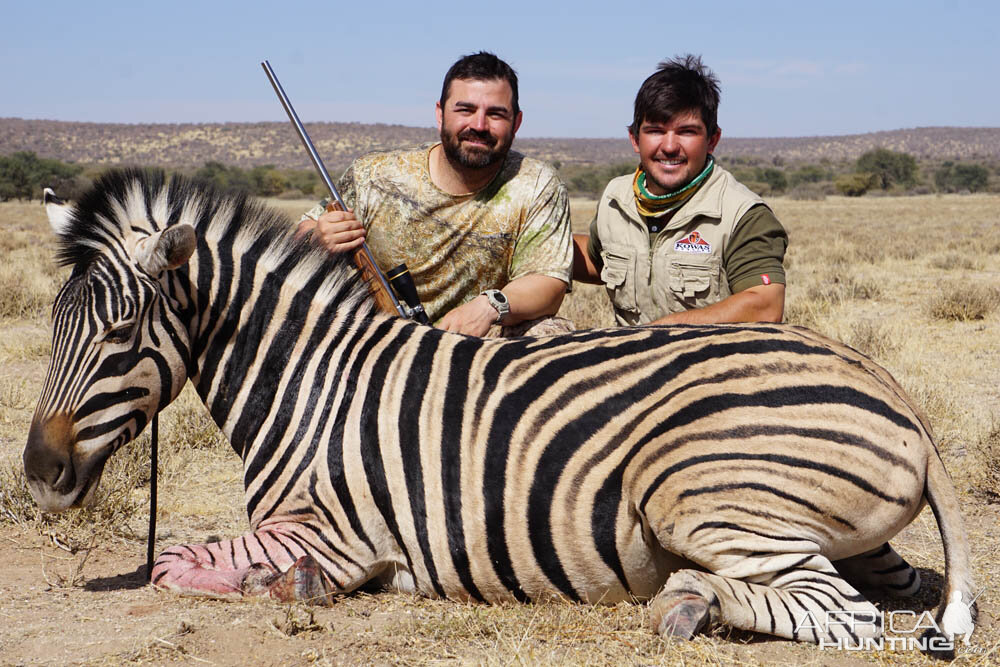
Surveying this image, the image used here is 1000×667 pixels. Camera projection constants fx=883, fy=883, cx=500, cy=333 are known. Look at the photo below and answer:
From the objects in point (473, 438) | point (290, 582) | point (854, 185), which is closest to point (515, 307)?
point (473, 438)

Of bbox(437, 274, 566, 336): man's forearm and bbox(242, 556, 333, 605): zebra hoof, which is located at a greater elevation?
bbox(437, 274, 566, 336): man's forearm

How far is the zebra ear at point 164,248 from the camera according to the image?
350 cm

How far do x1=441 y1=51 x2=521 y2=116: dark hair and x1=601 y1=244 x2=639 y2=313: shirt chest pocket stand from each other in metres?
1.14

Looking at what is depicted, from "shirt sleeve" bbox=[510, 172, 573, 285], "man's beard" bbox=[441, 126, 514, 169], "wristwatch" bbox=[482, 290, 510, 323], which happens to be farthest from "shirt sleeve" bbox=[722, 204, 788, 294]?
"man's beard" bbox=[441, 126, 514, 169]

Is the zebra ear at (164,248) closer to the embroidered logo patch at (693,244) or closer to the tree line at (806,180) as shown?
the embroidered logo patch at (693,244)

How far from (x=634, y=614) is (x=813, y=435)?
3.32ft

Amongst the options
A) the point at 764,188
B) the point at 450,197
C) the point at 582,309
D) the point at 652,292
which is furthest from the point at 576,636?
the point at 764,188

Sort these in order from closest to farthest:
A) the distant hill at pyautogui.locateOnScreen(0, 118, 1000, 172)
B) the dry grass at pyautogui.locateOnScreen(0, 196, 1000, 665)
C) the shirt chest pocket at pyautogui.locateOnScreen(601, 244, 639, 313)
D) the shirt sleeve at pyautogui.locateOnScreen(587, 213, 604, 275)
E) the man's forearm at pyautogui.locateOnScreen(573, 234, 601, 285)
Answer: the dry grass at pyautogui.locateOnScreen(0, 196, 1000, 665)
the shirt chest pocket at pyautogui.locateOnScreen(601, 244, 639, 313)
the shirt sleeve at pyautogui.locateOnScreen(587, 213, 604, 275)
the man's forearm at pyautogui.locateOnScreen(573, 234, 601, 285)
the distant hill at pyautogui.locateOnScreen(0, 118, 1000, 172)

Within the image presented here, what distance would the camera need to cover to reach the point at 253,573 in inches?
142

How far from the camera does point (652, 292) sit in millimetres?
5590

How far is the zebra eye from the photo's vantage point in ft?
11.6

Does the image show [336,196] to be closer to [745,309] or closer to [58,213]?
[58,213]

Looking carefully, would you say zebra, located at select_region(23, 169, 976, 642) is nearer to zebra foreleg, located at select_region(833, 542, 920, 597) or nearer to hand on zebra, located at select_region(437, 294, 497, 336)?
zebra foreleg, located at select_region(833, 542, 920, 597)

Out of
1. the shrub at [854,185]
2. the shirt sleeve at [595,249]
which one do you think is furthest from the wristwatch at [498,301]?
Answer: the shrub at [854,185]
